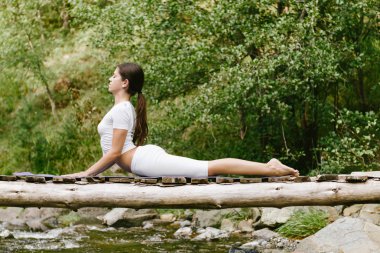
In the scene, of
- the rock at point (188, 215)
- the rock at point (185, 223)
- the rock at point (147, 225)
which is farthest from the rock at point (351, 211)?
the rock at point (147, 225)

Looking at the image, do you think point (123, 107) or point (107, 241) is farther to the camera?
point (107, 241)

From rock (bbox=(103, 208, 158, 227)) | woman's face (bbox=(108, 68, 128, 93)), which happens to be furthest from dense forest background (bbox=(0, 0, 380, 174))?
woman's face (bbox=(108, 68, 128, 93))

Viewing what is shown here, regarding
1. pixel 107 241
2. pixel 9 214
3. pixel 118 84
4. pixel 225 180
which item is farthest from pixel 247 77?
pixel 9 214

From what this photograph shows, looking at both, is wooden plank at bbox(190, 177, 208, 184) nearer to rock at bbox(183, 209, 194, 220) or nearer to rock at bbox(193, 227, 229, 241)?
rock at bbox(193, 227, 229, 241)

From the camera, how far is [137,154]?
7.02 metres

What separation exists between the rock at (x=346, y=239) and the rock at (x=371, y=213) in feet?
3.25

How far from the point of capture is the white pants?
6.84 m

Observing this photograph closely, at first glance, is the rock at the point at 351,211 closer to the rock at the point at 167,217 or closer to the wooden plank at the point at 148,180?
the rock at the point at 167,217

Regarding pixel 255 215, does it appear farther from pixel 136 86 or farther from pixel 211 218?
pixel 136 86

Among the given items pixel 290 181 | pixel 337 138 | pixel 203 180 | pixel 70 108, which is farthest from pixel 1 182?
pixel 70 108

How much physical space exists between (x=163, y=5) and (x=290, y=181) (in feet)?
20.6

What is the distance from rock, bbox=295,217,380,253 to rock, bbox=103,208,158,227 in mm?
4304

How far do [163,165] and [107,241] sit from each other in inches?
179

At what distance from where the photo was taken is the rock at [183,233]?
11.3 m
